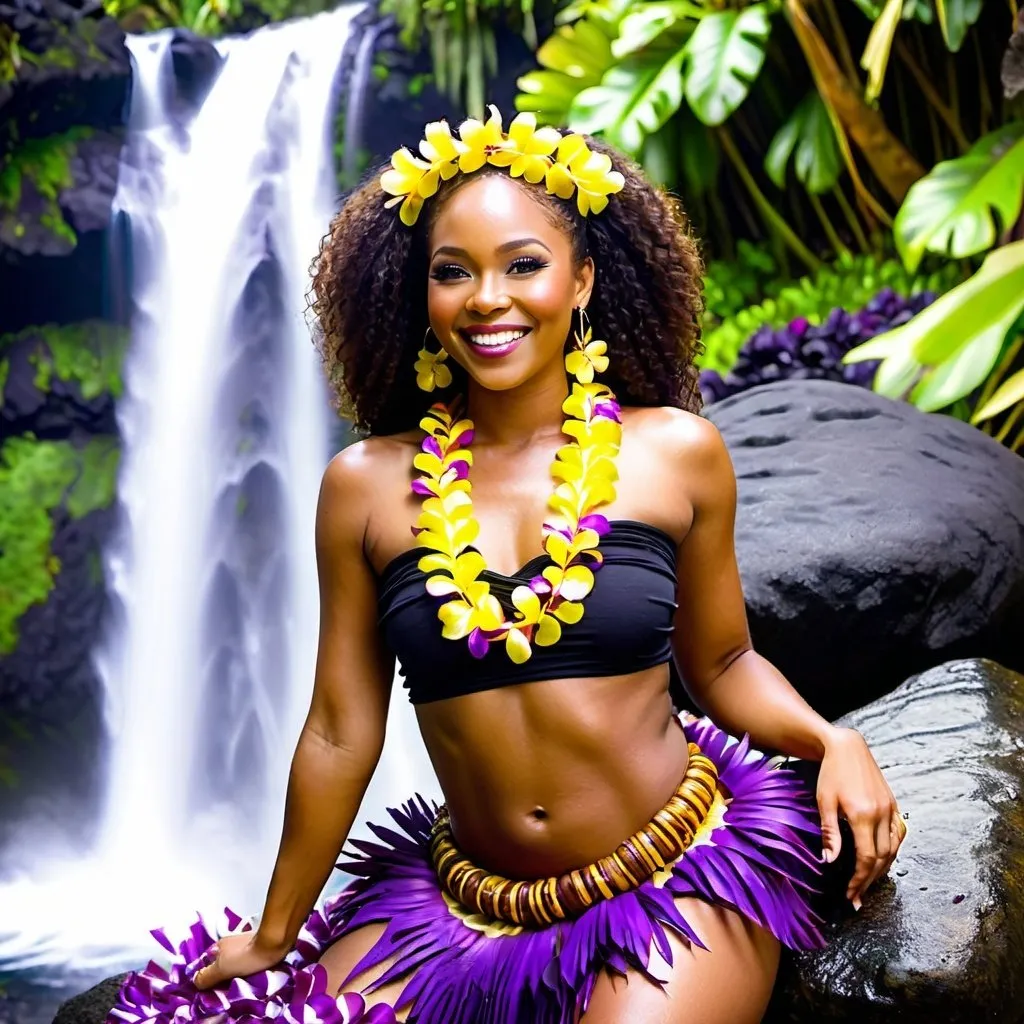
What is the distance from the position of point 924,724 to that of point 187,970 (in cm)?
157

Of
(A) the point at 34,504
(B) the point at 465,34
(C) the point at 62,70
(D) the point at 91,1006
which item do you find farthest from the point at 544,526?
(B) the point at 465,34

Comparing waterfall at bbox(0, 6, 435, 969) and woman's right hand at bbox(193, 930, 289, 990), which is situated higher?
woman's right hand at bbox(193, 930, 289, 990)

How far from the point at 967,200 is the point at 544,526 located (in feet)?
A: 11.0

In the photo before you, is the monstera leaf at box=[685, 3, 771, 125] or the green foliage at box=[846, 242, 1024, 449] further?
the monstera leaf at box=[685, 3, 771, 125]

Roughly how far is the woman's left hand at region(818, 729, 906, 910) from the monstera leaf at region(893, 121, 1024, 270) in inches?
123

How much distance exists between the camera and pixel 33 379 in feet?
21.0

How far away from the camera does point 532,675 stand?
5.86 ft

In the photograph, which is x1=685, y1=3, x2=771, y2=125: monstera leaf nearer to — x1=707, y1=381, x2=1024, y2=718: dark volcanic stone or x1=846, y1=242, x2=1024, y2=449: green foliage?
x1=846, y1=242, x2=1024, y2=449: green foliage

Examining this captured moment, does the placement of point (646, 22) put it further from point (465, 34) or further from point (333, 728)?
point (333, 728)

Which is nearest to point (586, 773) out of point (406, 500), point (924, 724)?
point (406, 500)

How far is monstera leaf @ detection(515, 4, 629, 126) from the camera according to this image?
19.6ft

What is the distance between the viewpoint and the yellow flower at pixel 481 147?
6.10 ft

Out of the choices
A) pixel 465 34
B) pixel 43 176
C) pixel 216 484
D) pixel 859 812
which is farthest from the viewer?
pixel 465 34

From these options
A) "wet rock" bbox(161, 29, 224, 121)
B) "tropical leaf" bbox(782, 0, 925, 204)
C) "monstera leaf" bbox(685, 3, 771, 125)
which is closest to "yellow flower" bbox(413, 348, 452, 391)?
"monstera leaf" bbox(685, 3, 771, 125)
